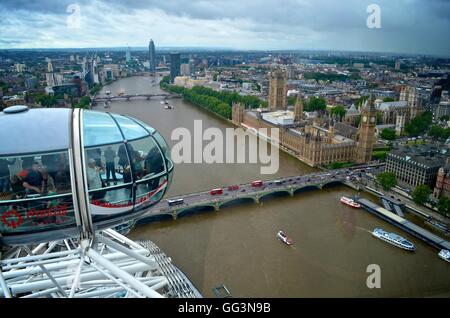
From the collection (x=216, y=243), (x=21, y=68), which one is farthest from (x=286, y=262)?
(x=21, y=68)

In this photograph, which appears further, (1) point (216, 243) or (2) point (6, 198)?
(1) point (216, 243)

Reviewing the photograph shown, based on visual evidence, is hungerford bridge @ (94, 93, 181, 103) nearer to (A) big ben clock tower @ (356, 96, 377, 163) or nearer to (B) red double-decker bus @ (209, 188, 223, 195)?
(A) big ben clock tower @ (356, 96, 377, 163)

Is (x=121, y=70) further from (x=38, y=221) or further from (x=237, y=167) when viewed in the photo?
(x=38, y=221)

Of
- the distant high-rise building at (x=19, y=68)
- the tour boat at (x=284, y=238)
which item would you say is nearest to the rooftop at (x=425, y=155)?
the tour boat at (x=284, y=238)

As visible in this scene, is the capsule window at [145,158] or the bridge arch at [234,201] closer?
the capsule window at [145,158]

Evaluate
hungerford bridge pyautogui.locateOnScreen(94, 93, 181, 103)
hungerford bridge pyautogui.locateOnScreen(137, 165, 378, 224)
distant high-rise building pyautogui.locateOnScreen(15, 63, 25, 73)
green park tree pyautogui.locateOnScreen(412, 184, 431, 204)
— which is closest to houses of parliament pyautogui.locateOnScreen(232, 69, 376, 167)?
hungerford bridge pyautogui.locateOnScreen(137, 165, 378, 224)

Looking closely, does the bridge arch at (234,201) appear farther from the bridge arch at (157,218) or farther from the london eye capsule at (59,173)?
the london eye capsule at (59,173)
